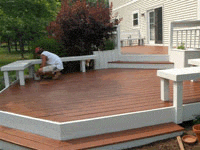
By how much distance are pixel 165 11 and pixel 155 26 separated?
4.89ft

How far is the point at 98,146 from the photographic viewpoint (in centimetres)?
276

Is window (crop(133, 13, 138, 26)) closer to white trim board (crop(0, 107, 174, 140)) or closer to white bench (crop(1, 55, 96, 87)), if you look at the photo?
white bench (crop(1, 55, 96, 87))

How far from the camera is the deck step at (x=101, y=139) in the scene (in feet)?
9.10

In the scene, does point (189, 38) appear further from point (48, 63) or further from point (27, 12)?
point (27, 12)

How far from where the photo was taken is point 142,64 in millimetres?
7207

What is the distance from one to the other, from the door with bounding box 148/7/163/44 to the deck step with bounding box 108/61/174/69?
4.90m

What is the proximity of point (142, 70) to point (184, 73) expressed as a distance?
3692mm

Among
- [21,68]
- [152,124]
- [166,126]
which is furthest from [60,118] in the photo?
[21,68]

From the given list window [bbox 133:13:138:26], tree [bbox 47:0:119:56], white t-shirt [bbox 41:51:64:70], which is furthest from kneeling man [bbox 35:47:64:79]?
window [bbox 133:13:138:26]

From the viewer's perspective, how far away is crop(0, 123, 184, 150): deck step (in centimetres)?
277

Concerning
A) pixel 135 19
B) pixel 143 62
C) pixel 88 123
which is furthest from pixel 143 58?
pixel 135 19

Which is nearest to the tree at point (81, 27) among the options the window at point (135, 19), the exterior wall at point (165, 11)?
the exterior wall at point (165, 11)

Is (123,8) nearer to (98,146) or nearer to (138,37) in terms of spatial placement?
(138,37)

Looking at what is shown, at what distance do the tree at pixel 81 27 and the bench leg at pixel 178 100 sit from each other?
14.9 feet
